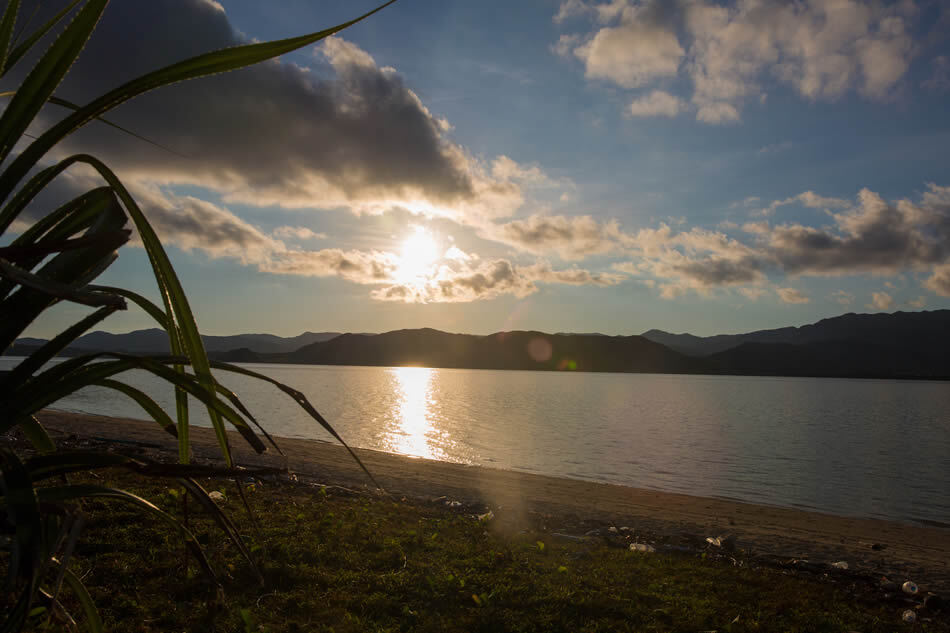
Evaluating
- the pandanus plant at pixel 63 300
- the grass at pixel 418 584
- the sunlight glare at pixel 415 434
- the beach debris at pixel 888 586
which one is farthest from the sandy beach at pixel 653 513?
the pandanus plant at pixel 63 300

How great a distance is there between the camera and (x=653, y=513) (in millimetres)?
17078

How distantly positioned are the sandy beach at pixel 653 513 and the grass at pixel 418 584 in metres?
3.57

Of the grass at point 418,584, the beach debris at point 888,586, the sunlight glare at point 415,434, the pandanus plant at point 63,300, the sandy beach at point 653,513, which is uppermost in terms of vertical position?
the pandanus plant at point 63,300

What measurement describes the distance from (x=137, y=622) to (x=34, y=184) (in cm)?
475

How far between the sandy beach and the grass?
11.7 ft

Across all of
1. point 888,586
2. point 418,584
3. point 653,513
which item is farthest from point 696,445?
point 418,584

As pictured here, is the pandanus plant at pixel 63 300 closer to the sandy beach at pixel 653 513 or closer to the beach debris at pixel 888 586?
the sandy beach at pixel 653 513

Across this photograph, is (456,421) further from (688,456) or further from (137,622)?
(137,622)

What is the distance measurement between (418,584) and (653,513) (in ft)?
40.9

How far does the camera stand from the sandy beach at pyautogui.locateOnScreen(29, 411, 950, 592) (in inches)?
524

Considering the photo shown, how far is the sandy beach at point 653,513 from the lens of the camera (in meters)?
13.3

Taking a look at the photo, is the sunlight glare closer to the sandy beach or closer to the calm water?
the calm water


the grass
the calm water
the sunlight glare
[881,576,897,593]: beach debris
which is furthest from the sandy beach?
the sunlight glare

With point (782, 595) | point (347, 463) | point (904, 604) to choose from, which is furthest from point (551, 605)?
point (347, 463)
